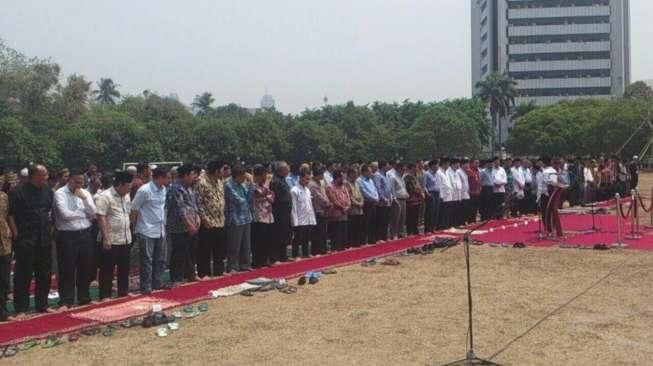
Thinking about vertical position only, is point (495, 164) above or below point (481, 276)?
above

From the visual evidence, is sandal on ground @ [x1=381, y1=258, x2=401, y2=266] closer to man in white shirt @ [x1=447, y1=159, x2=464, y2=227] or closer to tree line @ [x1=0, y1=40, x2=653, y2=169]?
man in white shirt @ [x1=447, y1=159, x2=464, y2=227]

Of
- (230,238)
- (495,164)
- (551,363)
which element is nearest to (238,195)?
(230,238)

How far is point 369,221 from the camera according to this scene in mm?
12844

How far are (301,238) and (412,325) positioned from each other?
196 inches

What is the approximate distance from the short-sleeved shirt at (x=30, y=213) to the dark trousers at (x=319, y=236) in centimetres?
500

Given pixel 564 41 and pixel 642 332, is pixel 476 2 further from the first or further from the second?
pixel 642 332

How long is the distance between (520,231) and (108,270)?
9.12m

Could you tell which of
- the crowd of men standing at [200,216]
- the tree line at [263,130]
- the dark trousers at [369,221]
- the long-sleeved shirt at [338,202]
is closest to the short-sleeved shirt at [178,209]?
the crowd of men standing at [200,216]

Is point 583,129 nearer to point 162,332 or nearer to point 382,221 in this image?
point 382,221

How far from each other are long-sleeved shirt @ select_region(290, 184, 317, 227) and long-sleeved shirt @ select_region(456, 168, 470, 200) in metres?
5.32

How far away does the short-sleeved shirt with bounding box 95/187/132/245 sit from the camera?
7801mm

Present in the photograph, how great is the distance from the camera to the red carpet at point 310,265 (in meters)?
6.60

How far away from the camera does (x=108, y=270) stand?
7938 mm

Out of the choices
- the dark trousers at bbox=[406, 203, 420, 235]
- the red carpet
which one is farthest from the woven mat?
the dark trousers at bbox=[406, 203, 420, 235]
